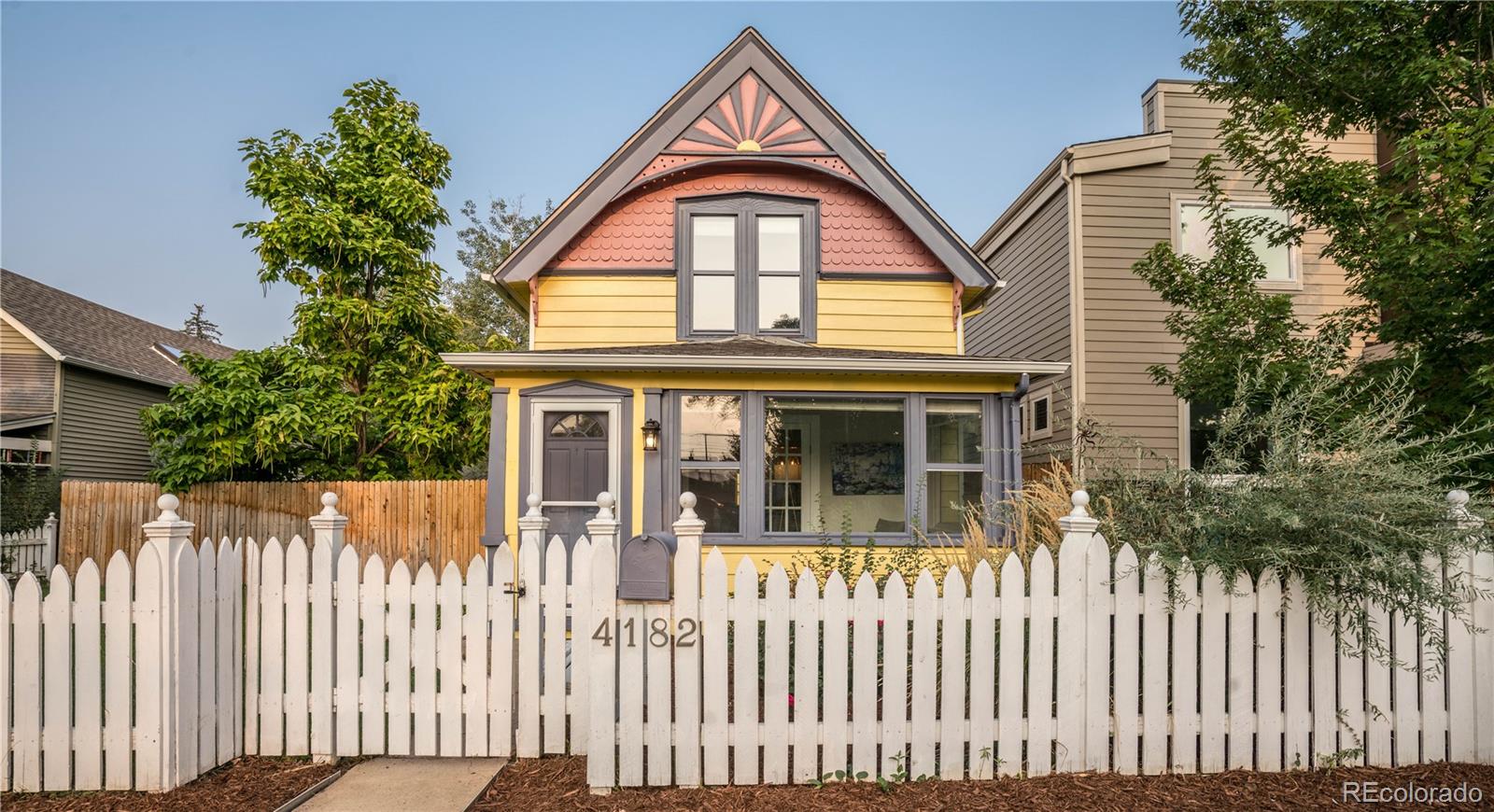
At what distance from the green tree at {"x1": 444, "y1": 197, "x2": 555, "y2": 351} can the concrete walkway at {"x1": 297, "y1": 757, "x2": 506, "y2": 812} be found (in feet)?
82.7

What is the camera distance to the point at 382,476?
38.8 ft

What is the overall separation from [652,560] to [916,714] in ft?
4.69

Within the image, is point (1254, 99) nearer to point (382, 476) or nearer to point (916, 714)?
point (916, 714)

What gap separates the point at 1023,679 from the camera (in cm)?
364

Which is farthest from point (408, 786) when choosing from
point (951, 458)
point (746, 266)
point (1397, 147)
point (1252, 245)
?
point (1252, 245)

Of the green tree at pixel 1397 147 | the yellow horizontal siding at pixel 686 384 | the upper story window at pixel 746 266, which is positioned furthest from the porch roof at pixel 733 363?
the green tree at pixel 1397 147

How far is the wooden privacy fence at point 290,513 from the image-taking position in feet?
33.5

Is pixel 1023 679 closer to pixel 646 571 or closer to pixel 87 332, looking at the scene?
pixel 646 571

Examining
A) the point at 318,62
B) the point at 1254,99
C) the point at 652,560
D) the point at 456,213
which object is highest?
the point at 456,213

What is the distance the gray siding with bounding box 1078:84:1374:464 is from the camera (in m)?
10.4

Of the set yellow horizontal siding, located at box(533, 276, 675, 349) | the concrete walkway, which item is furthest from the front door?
the concrete walkway

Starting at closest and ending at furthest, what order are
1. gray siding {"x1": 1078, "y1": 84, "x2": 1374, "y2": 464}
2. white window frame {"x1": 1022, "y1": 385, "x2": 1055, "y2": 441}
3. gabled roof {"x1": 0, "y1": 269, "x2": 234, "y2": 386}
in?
gray siding {"x1": 1078, "y1": 84, "x2": 1374, "y2": 464} < white window frame {"x1": 1022, "y1": 385, "x2": 1055, "y2": 441} < gabled roof {"x1": 0, "y1": 269, "x2": 234, "y2": 386}

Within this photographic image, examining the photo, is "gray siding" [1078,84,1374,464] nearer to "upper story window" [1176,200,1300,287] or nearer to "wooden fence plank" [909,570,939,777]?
"upper story window" [1176,200,1300,287]

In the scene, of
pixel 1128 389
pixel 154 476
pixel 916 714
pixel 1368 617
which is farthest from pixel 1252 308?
pixel 154 476
